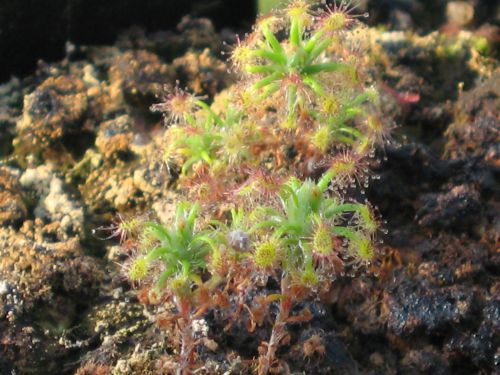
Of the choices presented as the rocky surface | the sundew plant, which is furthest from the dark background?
the sundew plant

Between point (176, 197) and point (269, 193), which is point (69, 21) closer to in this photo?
point (176, 197)

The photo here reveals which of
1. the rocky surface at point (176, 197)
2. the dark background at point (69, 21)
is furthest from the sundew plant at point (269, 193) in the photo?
the dark background at point (69, 21)

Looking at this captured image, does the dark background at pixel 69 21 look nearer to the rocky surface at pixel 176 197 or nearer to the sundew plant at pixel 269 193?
the rocky surface at pixel 176 197

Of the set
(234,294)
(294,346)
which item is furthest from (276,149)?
(294,346)

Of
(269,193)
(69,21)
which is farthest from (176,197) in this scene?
(69,21)

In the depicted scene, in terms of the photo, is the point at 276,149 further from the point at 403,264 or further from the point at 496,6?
the point at 496,6
